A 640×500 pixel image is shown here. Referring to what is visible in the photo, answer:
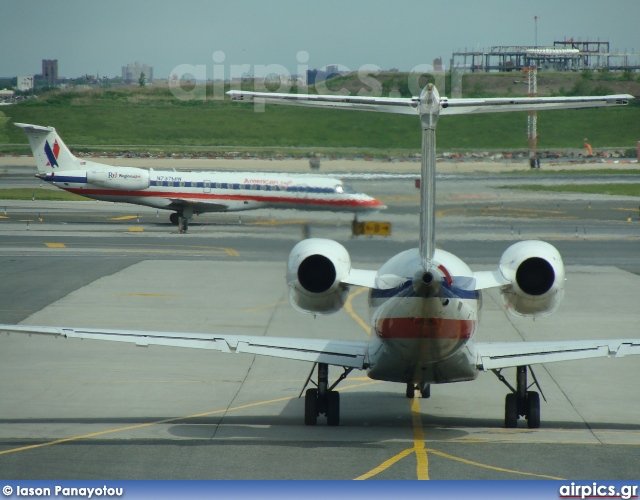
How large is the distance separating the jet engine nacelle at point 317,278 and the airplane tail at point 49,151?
44.3 m

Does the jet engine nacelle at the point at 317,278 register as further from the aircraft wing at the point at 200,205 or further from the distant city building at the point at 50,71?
the distant city building at the point at 50,71

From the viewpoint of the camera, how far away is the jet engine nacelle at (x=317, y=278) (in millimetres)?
18562

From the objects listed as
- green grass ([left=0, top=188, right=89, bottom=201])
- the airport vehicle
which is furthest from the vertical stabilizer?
green grass ([left=0, top=188, right=89, bottom=201])

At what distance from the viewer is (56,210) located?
69.4 meters

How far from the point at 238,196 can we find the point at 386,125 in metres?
11.5

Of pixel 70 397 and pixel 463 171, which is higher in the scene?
pixel 463 171

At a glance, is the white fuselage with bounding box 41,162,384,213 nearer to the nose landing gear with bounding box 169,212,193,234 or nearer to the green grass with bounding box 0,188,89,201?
the nose landing gear with bounding box 169,212,193,234

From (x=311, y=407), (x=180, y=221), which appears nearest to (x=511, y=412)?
(x=311, y=407)

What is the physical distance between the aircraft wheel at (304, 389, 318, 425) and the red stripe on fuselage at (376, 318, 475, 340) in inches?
126

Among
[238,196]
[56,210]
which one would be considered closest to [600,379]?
[238,196]

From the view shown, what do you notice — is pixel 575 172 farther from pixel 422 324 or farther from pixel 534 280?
pixel 422 324

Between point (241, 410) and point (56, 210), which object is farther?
point (56, 210)

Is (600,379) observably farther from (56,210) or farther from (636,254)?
(56,210)

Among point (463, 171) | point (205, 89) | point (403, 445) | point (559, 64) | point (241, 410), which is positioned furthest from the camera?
point (559, 64)
